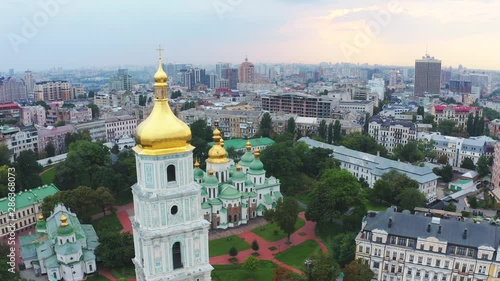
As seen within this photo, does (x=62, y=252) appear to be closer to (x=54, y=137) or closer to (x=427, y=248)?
(x=427, y=248)

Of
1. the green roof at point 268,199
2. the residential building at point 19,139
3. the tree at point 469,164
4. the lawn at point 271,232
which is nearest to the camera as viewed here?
the lawn at point 271,232

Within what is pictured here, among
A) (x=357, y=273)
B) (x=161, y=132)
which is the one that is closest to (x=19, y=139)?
(x=161, y=132)

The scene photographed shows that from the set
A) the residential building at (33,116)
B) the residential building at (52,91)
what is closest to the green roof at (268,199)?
the residential building at (33,116)

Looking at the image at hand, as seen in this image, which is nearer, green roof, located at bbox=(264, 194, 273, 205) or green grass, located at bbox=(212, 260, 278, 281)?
green grass, located at bbox=(212, 260, 278, 281)

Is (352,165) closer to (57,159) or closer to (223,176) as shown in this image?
(223,176)

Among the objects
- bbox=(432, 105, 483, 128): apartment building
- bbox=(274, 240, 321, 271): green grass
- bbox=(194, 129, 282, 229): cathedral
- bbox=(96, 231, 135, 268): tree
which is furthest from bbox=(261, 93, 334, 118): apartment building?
bbox=(96, 231, 135, 268): tree

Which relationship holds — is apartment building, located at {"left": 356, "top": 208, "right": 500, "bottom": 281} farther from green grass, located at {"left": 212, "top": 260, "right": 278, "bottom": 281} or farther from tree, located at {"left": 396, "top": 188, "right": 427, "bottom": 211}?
tree, located at {"left": 396, "top": 188, "right": 427, "bottom": 211}

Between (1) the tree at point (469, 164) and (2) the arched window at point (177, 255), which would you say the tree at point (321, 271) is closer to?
(2) the arched window at point (177, 255)
